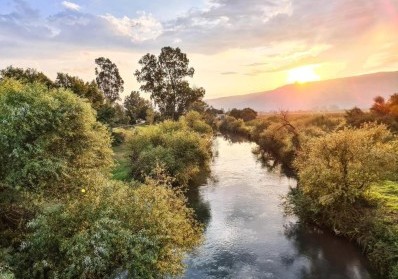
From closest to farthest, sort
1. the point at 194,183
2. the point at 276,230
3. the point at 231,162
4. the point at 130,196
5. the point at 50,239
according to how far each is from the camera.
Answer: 1. the point at 50,239
2. the point at 130,196
3. the point at 276,230
4. the point at 194,183
5. the point at 231,162

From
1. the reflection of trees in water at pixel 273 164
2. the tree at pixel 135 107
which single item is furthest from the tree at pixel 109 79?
the reflection of trees in water at pixel 273 164

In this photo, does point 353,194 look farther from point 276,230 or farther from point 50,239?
point 50,239

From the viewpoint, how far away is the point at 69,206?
2302 cm

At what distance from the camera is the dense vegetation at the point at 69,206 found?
821 inches

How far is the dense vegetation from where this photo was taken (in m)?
20.9

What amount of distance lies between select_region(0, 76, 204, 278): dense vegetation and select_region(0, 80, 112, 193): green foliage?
73 mm

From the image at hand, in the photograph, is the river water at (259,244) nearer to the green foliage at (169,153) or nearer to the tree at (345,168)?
the green foliage at (169,153)

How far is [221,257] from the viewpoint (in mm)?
33062

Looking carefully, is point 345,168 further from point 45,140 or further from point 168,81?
point 168,81

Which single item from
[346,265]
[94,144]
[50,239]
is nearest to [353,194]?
[346,265]

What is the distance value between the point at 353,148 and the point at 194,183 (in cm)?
2951

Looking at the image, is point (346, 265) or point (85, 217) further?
point (346, 265)

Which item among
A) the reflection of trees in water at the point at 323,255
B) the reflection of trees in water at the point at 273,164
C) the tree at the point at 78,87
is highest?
the tree at the point at 78,87

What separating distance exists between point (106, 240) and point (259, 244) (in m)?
19.1
